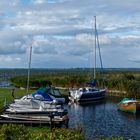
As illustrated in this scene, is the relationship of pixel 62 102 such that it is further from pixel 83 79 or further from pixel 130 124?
pixel 83 79

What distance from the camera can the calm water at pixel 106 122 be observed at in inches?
1392

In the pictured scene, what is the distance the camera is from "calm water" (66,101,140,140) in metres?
35.4

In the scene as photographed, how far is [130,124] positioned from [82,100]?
77.4 feet

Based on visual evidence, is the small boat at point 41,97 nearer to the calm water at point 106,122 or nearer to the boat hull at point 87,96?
the calm water at point 106,122

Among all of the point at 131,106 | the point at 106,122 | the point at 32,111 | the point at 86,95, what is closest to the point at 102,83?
the point at 86,95

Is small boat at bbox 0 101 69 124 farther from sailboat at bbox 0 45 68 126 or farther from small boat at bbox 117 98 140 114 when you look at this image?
small boat at bbox 117 98 140 114

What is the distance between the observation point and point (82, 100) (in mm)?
64688

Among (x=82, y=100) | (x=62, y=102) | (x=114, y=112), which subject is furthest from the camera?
(x=82, y=100)

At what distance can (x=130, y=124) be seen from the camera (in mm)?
41500

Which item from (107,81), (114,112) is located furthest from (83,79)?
(114,112)

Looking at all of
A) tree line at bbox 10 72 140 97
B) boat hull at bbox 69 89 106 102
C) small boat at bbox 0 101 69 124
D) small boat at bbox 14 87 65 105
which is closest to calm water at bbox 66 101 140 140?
small boat at bbox 0 101 69 124

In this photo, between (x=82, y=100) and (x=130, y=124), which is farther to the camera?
(x=82, y=100)

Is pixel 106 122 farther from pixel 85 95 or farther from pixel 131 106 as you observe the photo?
pixel 85 95

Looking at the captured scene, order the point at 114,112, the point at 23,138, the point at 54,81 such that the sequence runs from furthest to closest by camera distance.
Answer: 1. the point at 54,81
2. the point at 114,112
3. the point at 23,138
